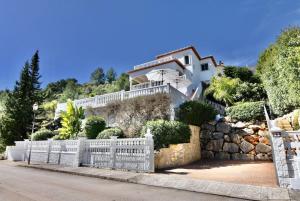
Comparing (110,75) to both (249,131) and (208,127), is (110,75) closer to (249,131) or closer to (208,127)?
(208,127)

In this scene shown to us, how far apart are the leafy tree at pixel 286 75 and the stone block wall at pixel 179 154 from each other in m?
4.98

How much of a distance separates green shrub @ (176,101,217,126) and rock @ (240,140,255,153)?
2.57 metres

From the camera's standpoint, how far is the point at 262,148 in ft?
38.1

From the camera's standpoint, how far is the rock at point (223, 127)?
13.0 m

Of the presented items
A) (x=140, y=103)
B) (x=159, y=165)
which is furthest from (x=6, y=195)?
(x=140, y=103)

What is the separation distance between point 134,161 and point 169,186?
9.41 feet

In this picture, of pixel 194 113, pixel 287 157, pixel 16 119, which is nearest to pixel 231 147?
pixel 194 113

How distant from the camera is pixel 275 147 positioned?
230 inches

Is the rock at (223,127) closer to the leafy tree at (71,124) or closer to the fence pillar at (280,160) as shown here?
the fence pillar at (280,160)

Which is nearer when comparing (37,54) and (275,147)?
(275,147)

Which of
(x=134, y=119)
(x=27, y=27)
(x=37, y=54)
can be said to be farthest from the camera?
(x=37, y=54)

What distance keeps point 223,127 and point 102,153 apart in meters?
7.89

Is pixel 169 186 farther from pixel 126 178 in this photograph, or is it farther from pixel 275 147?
pixel 275 147

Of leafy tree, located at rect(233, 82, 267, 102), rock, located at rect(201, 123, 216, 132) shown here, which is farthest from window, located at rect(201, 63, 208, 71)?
rock, located at rect(201, 123, 216, 132)
